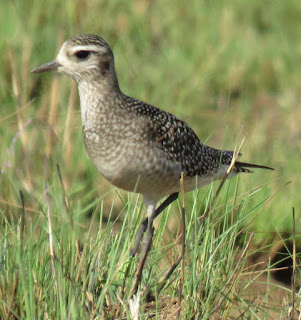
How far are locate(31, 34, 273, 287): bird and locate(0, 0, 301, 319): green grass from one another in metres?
0.12

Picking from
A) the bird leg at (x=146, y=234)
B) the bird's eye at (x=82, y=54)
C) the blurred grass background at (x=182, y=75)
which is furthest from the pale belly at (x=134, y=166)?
the blurred grass background at (x=182, y=75)

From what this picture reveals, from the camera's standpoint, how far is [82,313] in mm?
3449

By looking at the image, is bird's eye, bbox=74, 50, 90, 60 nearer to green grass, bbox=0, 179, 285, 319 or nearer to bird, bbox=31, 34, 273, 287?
bird, bbox=31, 34, 273, 287

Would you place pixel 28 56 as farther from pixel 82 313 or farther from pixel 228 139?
pixel 82 313

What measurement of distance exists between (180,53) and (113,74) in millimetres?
3384

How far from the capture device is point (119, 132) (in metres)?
4.39

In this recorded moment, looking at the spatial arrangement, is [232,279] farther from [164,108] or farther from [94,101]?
[164,108]

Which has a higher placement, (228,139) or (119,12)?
(119,12)

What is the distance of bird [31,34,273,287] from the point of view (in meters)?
4.32

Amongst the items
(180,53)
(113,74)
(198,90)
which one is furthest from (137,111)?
(180,53)

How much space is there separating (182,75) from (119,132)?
3.28 metres

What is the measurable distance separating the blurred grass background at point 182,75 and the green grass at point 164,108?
0.01 metres

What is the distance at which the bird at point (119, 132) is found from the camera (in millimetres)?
4316

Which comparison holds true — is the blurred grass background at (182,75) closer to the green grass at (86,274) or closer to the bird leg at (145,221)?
the bird leg at (145,221)
